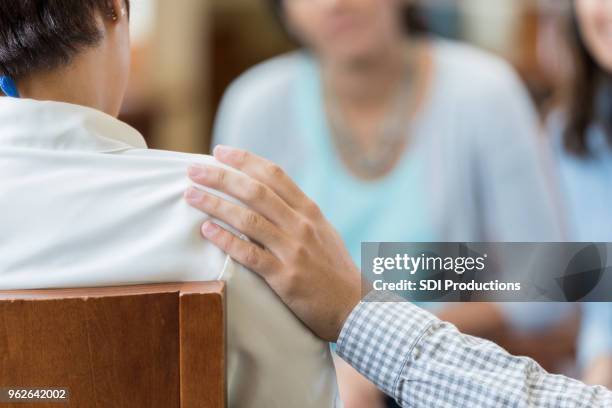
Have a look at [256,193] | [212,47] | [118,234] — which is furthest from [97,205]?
[212,47]

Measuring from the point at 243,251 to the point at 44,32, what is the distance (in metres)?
0.25

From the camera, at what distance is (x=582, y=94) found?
1874 mm

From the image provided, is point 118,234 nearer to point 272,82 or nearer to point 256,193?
point 256,193

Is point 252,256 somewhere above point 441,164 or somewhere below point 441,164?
below

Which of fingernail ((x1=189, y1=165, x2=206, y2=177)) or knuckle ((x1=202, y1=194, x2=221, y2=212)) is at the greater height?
fingernail ((x1=189, y1=165, x2=206, y2=177))

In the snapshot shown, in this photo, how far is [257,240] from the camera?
2.48ft

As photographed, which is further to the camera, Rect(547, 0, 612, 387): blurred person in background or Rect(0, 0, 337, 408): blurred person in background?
Rect(547, 0, 612, 387): blurred person in background

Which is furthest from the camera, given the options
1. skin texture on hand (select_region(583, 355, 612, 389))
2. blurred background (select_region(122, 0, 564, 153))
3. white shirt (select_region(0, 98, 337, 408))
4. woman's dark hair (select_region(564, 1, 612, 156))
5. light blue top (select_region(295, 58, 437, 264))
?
blurred background (select_region(122, 0, 564, 153))

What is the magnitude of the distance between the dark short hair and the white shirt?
43 millimetres

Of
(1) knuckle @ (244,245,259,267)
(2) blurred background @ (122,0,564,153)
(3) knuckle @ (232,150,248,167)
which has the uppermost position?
(2) blurred background @ (122,0,564,153)

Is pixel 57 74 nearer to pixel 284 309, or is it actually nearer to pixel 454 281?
pixel 284 309

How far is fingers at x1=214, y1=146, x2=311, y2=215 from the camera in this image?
0.79 m

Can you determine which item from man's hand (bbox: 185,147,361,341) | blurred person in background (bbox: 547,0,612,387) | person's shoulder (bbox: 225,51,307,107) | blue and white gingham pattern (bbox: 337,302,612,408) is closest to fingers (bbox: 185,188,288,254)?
man's hand (bbox: 185,147,361,341)

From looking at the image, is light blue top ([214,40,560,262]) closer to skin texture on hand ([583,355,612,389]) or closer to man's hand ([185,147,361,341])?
skin texture on hand ([583,355,612,389])
